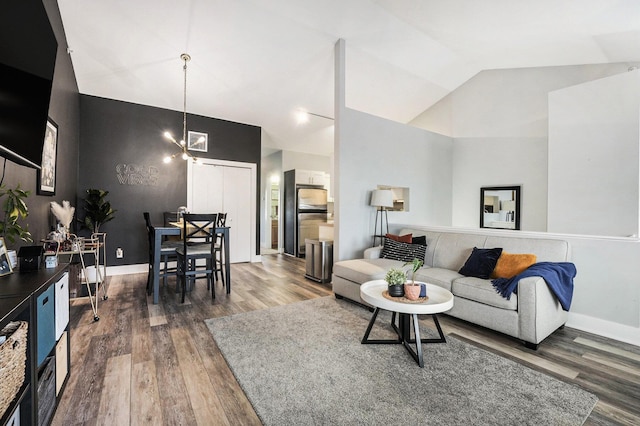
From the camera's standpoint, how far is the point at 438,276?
10.1 feet

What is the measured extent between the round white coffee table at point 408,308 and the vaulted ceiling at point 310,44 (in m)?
3.19

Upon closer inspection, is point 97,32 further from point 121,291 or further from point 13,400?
point 13,400

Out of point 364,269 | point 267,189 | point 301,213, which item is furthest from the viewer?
point 267,189

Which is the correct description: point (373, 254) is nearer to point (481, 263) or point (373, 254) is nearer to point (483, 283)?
point (481, 263)

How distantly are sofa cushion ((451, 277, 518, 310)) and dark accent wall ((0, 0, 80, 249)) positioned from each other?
384 cm

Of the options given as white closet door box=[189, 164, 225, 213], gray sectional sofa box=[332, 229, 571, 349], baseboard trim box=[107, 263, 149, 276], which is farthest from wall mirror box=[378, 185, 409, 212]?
baseboard trim box=[107, 263, 149, 276]

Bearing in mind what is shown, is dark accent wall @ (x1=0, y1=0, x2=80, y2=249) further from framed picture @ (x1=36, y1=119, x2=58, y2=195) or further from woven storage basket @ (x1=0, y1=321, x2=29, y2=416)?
woven storage basket @ (x1=0, y1=321, x2=29, y2=416)

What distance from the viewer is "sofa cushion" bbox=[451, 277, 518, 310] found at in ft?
8.18

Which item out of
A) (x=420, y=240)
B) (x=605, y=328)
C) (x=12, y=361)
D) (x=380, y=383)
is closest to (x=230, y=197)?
(x=420, y=240)

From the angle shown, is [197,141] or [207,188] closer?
[197,141]

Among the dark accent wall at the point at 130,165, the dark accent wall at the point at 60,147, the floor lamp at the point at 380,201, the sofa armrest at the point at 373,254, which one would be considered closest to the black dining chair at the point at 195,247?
the dark accent wall at the point at 60,147

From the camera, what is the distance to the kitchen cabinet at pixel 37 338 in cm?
113

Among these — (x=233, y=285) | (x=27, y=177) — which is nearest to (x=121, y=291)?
(x=233, y=285)

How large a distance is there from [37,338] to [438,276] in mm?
3101
